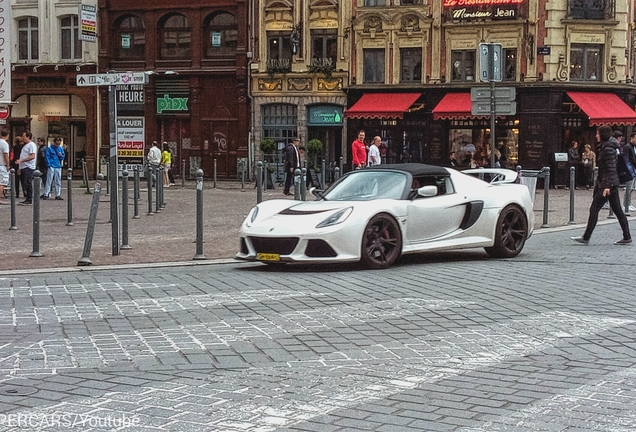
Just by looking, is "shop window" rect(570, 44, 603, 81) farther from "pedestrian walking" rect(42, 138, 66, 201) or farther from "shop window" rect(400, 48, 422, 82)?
"pedestrian walking" rect(42, 138, 66, 201)

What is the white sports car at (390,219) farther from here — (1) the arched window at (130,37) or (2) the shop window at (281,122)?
(1) the arched window at (130,37)

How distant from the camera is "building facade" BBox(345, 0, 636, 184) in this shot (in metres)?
41.5

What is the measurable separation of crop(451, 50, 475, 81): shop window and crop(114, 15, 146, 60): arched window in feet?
48.9

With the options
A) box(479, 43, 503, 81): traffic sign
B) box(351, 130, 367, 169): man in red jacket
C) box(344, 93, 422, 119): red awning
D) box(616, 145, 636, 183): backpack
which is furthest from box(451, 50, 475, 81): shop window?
box(616, 145, 636, 183): backpack

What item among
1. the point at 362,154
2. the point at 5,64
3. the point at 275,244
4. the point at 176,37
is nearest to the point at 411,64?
the point at 176,37

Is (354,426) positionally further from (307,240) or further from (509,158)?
(509,158)

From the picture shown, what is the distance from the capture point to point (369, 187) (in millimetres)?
13133

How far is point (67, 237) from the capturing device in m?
17.5

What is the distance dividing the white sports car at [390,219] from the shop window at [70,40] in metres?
37.9

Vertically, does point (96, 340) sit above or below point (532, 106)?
below

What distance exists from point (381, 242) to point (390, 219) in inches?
11.9

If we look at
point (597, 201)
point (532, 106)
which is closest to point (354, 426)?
point (597, 201)

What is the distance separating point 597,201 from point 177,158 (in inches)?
1343

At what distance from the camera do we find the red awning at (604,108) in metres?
40.4
